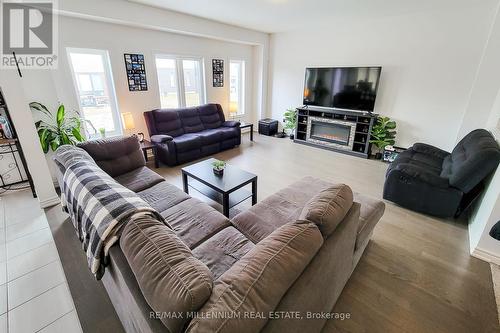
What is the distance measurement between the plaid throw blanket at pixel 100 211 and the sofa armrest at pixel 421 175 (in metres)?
2.67

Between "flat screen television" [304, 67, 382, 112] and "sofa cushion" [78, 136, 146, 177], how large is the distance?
3.91 metres

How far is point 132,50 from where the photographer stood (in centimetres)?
382

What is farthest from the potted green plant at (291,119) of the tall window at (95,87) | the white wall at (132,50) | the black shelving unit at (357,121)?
the tall window at (95,87)

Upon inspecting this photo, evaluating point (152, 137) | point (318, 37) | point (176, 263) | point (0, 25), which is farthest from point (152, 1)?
point (176, 263)

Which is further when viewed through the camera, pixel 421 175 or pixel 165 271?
pixel 421 175

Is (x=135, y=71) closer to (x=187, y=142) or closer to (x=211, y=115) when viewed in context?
(x=187, y=142)

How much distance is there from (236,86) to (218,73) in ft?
2.71

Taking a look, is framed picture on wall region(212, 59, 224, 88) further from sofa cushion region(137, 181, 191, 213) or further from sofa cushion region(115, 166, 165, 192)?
sofa cushion region(137, 181, 191, 213)

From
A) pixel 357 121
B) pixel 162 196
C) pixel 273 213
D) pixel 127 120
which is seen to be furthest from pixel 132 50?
pixel 357 121

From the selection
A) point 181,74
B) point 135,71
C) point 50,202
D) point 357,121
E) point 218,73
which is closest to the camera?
point 50,202

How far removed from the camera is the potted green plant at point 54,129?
2.86m

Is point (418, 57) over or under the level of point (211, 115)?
over

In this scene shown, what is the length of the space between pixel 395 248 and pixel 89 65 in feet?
15.6

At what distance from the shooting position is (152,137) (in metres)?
3.97
